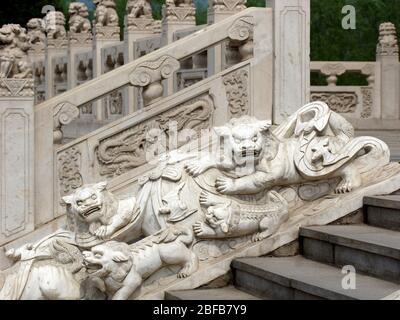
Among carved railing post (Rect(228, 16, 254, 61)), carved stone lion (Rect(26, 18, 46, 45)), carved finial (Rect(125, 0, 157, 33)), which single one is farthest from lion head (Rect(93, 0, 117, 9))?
carved railing post (Rect(228, 16, 254, 61))

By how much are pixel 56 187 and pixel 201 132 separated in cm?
118

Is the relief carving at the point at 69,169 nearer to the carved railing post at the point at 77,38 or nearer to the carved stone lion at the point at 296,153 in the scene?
the carved stone lion at the point at 296,153

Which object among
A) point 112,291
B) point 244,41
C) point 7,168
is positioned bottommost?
point 112,291

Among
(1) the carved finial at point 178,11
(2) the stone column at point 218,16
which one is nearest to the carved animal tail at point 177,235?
(2) the stone column at point 218,16

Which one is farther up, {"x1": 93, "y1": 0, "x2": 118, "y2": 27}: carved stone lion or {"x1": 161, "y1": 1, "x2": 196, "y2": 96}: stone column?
{"x1": 161, "y1": 1, "x2": 196, "y2": 96}: stone column

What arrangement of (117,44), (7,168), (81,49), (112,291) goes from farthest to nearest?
1. (81,49)
2. (117,44)
3. (7,168)
4. (112,291)

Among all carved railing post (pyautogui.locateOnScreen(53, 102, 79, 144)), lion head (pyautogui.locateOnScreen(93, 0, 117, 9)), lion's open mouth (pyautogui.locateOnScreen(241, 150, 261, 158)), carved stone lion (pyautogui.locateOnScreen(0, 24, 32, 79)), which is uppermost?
carved stone lion (pyautogui.locateOnScreen(0, 24, 32, 79))

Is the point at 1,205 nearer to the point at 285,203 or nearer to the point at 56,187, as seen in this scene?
the point at 56,187

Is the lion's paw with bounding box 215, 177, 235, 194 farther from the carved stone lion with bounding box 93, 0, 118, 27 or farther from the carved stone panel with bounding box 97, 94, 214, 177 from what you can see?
the carved stone lion with bounding box 93, 0, 118, 27

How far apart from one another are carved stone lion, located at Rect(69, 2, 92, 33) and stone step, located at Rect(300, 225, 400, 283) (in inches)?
552

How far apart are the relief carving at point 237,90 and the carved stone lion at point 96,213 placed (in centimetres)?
162

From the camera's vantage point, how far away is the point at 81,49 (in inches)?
873

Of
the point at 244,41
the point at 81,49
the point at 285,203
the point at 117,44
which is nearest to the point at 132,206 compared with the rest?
the point at 285,203

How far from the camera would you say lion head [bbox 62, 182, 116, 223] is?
8898 millimetres
